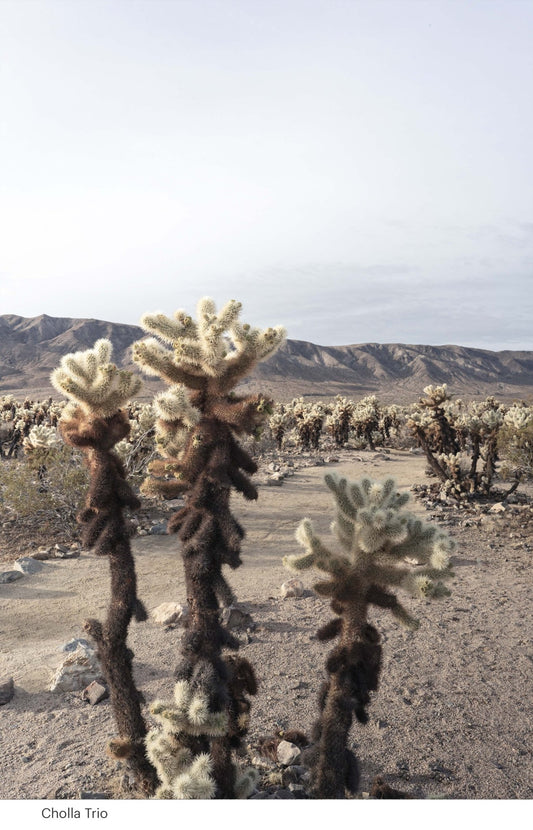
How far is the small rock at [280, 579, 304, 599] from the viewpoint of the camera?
8.74 m

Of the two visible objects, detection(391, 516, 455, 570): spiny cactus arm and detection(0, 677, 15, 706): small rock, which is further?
detection(0, 677, 15, 706): small rock

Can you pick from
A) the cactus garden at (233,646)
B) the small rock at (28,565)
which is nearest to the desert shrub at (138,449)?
the small rock at (28,565)

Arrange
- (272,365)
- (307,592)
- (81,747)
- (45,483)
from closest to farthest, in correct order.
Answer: (81,747)
(307,592)
(45,483)
(272,365)

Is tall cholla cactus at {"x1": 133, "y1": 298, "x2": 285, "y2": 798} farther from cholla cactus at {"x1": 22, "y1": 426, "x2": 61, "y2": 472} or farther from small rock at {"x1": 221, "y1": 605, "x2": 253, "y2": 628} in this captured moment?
cholla cactus at {"x1": 22, "y1": 426, "x2": 61, "y2": 472}

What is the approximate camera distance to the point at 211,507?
359 centimetres

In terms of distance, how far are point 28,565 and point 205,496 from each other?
27.1 ft

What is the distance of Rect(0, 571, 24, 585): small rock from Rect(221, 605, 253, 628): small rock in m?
4.75

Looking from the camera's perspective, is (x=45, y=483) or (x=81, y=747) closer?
(x=81, y=747)

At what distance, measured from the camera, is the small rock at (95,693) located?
566 cm

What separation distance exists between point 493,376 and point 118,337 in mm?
107646

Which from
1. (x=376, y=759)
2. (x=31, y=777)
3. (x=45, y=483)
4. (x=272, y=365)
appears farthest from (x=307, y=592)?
(x=272, y=365)

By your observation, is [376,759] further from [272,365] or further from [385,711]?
[272,365]

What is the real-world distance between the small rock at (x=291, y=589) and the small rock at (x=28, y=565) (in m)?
5.04

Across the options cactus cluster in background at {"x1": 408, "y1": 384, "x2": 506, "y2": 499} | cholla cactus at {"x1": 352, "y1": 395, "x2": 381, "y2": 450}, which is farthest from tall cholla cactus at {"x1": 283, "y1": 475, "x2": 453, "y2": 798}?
cholla cactus at {"x1": 352, "y1": 395, "x2": 381, "y2": 450}
